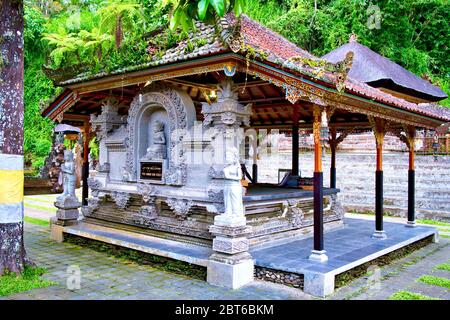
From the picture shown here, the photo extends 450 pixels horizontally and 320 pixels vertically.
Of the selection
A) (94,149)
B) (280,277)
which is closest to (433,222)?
(280,277)

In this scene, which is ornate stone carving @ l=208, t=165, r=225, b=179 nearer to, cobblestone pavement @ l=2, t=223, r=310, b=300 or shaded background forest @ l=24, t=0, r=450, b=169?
cobblestone pavement @ l=2, t=223, r=310, b=300

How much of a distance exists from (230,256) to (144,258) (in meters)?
2.32

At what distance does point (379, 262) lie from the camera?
8.41 m

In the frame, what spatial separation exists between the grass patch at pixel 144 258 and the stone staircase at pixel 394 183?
35.5 ft

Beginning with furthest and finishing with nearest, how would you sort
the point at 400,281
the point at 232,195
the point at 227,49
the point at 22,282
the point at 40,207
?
the point at 40,207, the point at 400,281, the point at 232,195, the point at 22,282, the point at 227,49

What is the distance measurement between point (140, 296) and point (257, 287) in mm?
1844

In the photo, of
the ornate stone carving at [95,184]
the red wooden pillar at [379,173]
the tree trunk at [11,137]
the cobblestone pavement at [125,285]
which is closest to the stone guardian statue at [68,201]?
the ornate stone carving at [95,184]

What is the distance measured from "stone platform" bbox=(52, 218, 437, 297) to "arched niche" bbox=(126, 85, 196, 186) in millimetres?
1311

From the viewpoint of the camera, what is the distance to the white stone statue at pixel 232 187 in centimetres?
673

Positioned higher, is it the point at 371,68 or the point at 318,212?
the point at 371,68

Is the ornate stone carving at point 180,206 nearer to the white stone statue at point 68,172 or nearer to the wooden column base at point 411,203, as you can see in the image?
the white stone statue at point 68,172

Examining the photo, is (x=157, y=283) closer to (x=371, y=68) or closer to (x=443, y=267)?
(x=443, y=267)

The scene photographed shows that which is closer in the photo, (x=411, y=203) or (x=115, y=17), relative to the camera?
(x=115, y=17)
